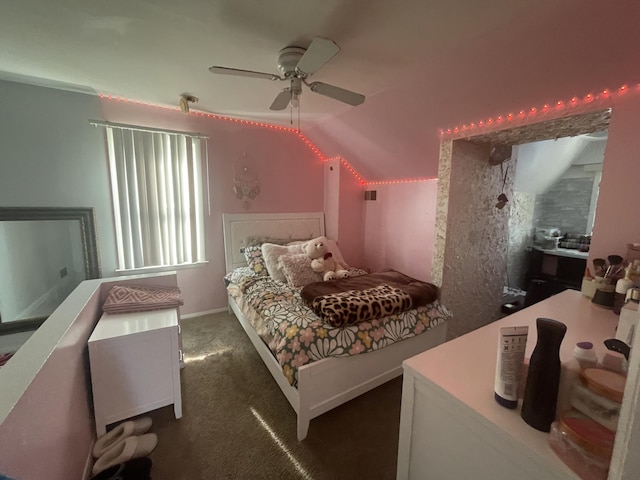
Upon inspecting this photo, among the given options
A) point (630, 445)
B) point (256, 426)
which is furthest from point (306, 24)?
point (256, 426)

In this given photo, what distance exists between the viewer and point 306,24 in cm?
137

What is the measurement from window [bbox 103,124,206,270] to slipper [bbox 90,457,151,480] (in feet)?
6.29

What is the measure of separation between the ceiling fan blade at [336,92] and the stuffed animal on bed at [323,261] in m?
1.42

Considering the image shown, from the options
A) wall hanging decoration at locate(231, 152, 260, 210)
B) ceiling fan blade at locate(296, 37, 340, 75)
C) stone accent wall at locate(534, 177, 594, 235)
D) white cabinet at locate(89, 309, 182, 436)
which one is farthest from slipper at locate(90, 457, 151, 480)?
stone accent wall at locate(534, 177, 594, 235)

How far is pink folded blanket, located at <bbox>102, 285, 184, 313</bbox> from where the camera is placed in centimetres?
179

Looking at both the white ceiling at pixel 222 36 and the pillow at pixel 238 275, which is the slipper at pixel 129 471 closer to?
the pillow at pixel 238 275

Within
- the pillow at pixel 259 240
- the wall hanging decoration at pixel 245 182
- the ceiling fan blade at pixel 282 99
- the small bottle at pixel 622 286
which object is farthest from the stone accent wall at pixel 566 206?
the wall hanging decoration at pixel 245 182

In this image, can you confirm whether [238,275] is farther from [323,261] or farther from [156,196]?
[156,196]

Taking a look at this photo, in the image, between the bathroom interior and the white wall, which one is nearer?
the white wall

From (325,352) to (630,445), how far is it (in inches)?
52.7

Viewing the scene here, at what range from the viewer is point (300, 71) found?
1554mm

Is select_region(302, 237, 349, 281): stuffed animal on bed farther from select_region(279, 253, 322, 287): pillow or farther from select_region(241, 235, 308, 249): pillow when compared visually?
select_region(241, 235, 308, 249): pillow

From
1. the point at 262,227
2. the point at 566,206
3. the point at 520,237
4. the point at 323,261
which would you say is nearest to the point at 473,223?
the point at 520,237

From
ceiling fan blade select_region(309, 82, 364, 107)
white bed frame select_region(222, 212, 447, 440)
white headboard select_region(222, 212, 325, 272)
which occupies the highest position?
ceiling fan blade select_region(309, 82, 364, 107)
